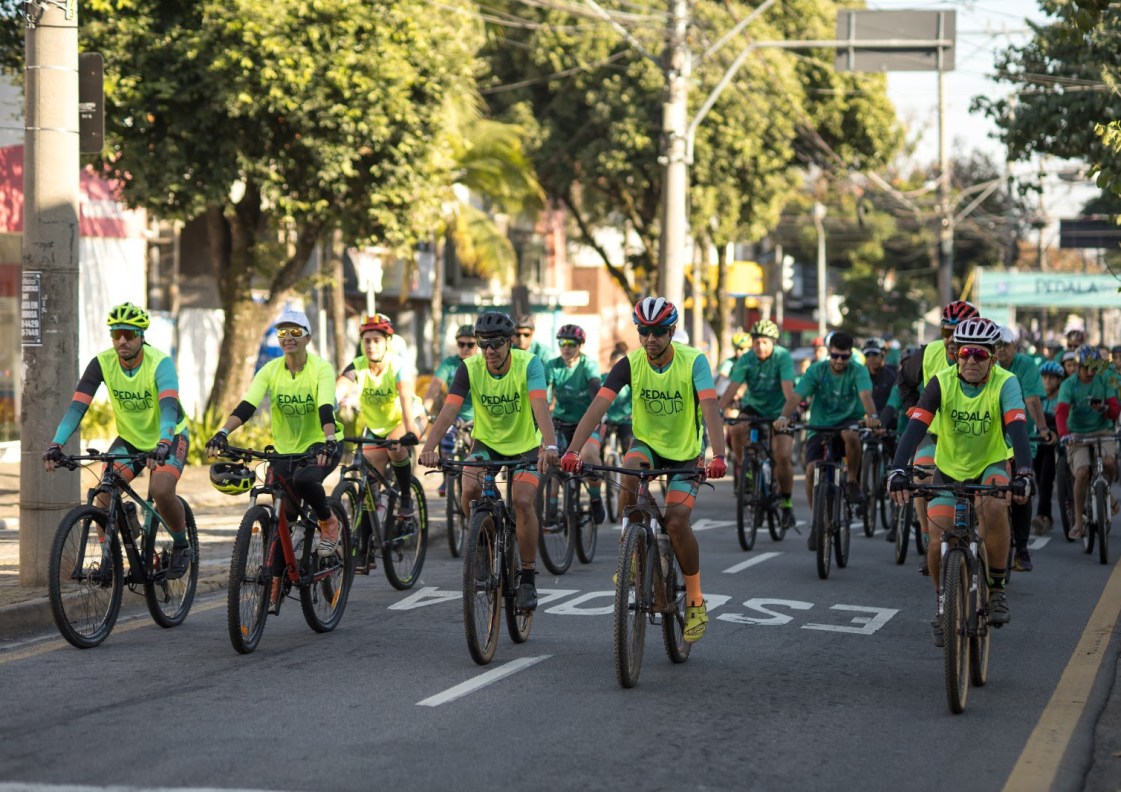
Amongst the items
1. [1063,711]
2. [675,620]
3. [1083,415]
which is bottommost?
[1063,711]

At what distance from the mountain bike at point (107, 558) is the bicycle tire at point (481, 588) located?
2.09 m

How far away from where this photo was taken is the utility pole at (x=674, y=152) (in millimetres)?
22031

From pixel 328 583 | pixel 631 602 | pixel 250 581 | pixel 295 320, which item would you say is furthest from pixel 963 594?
pixel 295 320

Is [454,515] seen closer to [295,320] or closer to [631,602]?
[295,320]

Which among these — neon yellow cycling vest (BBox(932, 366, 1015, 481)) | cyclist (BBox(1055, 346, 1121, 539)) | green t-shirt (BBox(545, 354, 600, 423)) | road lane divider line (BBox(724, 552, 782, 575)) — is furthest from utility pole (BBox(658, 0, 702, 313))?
neon yellow cycling vest (BBox(932, 366, 1015, 481))

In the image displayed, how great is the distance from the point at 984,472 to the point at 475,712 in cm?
318

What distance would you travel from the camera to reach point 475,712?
24.2 feet

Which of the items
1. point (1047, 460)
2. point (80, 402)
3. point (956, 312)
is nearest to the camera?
point (80, 402)

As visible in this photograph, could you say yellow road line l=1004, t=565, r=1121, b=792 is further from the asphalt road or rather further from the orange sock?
the orange sock

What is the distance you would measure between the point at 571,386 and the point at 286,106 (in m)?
6.36

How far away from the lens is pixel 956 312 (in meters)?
11.1

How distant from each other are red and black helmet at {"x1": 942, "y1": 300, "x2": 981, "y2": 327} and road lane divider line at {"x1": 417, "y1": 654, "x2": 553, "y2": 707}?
12.8 feet

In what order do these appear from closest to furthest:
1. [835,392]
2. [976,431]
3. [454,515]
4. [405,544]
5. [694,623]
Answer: [976,431], [694,623], [405,544], [454,515], [835,392]

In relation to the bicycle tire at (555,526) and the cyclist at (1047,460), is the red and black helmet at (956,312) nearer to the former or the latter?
the bicycle tire at (555,526)
